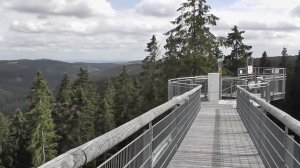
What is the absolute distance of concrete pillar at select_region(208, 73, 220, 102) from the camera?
26.2 meters

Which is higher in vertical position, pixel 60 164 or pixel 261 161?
pixel 60 164

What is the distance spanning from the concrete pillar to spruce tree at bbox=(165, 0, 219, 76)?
74.0 ft

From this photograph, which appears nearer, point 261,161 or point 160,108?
point 160,108

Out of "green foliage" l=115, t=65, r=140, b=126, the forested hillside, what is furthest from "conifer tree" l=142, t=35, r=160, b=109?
"green foliage" l=115, t=65, r=140, b=126

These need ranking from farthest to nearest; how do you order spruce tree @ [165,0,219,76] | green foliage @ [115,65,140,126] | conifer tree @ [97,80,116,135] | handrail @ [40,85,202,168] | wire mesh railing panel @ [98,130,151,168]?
green foliage @ [115,65,140,126]
conifer tree @ [97,80,116,135]
spruce tree @ [165,0,219,76]
wire mesh railing panel @ [98,130,151,168]
handrail @ [40,85,202,168]

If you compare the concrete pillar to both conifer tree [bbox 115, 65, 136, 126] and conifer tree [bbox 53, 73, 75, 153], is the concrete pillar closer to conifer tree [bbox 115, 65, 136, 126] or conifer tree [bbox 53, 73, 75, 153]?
conifer tree [bbox 53, 73, 75, 153]

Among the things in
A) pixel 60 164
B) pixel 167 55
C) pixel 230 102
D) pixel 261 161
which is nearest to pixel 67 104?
pixel 167 55

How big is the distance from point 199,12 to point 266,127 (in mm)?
43836

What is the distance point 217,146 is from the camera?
1134cm

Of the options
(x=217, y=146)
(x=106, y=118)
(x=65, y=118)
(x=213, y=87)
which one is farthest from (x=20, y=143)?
(x=217, y=146)

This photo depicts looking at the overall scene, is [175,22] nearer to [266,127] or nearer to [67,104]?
[67,104]

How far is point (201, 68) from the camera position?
49188mm

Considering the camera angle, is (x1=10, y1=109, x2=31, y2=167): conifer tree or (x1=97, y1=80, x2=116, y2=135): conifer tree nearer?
(x1=10, y1=109, x2=31, y2=167): conifer tree

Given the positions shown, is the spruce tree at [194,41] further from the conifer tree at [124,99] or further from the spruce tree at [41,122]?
the conifer tree at [124,99]
